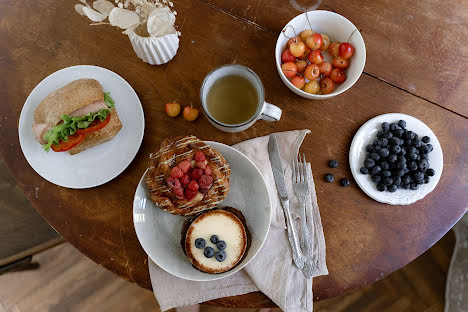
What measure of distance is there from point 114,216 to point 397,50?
4.19 ft

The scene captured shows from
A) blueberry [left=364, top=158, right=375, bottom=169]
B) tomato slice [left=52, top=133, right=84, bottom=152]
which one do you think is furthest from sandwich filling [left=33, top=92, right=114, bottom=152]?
blueberry [left=364, top=158, right=375, bottom=169]

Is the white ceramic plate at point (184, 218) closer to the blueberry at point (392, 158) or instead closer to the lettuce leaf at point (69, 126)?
the lettuce leaf at point (69, 126)

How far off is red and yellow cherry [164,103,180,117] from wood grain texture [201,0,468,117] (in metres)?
0.46

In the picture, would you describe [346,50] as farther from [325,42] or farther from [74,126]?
[74,126]

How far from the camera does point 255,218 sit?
1.33 metres

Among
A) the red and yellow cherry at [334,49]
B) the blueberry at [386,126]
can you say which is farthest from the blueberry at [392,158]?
the red and yellow cherry at [334,49]

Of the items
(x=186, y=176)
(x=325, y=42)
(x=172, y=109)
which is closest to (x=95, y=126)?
(x=172, y=109)

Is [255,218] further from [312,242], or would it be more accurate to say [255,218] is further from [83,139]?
[83,139]

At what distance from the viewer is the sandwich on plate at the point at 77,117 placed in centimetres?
130

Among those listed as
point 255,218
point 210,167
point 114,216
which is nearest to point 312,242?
point 255,218

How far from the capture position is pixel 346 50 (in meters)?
1.35

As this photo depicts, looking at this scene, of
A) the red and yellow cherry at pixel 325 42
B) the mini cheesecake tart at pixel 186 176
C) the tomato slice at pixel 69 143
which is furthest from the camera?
the red and yellow cherry at pixel 325 42

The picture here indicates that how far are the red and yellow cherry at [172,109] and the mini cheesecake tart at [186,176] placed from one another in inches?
6.0

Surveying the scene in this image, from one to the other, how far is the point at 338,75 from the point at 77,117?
0.98m
